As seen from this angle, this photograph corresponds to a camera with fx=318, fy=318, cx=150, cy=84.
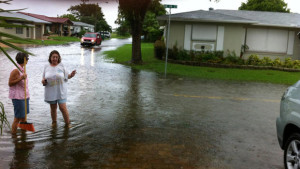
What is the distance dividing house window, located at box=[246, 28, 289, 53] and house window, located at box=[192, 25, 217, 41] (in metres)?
3.46

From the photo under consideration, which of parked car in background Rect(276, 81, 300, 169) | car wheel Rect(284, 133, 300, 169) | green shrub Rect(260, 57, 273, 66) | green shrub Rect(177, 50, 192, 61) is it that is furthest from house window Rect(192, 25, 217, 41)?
car wheel Rect(284, 133, 300, 169)

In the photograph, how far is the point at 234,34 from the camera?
22953 millimetres

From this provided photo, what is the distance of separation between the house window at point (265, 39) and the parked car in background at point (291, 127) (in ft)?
68.8

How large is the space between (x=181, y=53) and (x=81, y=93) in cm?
1286

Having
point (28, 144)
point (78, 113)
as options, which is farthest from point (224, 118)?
point (28, 144)

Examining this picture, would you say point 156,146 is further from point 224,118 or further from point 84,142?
point 224,118

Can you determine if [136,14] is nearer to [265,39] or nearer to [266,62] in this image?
[266,62]

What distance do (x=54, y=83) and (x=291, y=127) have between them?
14.4ft

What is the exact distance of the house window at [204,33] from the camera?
75.2 feet

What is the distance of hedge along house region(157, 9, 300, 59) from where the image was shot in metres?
22.6

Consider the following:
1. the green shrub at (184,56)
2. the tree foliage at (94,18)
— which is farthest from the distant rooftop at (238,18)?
the tree foliage at (94,18)

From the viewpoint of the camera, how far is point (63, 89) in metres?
6.48

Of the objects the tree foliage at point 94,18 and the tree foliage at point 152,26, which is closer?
the tree foliage at point 152,26

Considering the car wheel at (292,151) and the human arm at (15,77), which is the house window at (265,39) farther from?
the human arm at (15,77)
